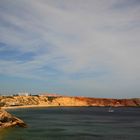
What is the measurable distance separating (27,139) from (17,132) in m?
10.7

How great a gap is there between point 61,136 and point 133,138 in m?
15.5

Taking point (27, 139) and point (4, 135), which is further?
point (4, 135)

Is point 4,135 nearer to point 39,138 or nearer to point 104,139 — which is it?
point 39,138

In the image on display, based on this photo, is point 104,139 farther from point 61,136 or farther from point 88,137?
point 61,136

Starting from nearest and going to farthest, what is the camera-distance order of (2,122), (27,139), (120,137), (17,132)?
(27,139)
(120,137)
(17,132)
(2,122)

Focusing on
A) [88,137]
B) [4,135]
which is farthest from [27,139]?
[88,137]

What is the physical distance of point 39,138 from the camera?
219 ft

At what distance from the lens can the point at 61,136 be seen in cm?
7094

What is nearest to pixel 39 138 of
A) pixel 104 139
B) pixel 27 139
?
pixel 27 139

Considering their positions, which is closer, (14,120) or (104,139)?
(104,139)

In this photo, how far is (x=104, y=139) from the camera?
218 ft

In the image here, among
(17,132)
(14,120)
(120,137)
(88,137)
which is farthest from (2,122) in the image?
(120,137)

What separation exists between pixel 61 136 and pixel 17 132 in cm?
1123

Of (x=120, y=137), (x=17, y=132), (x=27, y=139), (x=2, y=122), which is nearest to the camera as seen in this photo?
(x=27, y=139)
